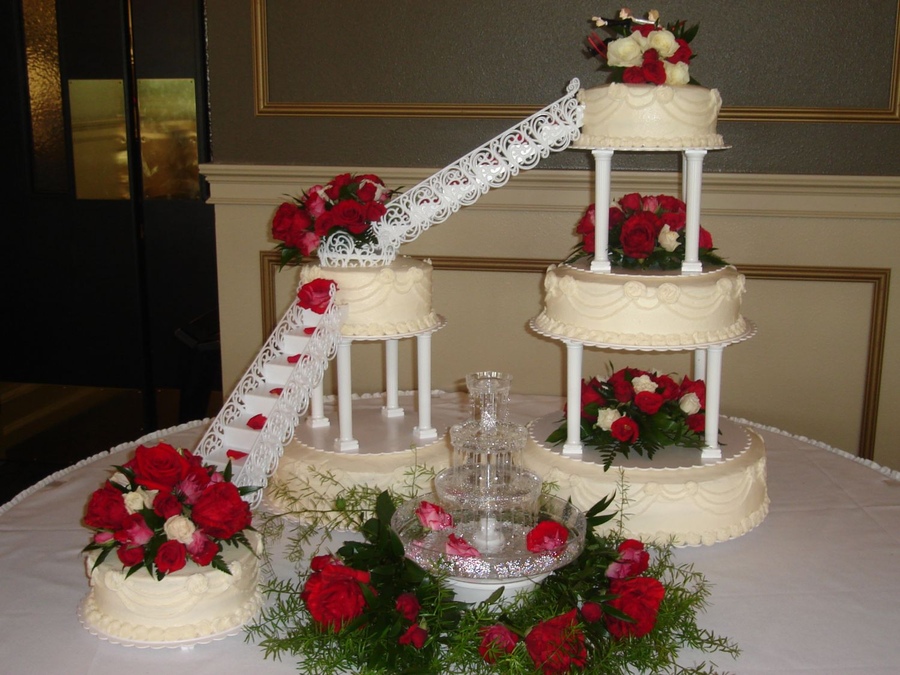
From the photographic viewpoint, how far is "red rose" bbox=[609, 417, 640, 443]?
258 cm

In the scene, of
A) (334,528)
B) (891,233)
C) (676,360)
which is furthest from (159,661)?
(891,233)

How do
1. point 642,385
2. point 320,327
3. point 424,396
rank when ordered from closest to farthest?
point 320,327 → point 642,385 → point 424,396

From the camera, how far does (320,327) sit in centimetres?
258

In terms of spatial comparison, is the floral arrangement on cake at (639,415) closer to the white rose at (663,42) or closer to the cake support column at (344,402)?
the cake support column at (344,402)

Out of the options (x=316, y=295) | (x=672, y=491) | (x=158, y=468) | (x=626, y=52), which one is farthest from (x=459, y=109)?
(x=158, y=468)

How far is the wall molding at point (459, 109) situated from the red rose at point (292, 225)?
1335 millimetres

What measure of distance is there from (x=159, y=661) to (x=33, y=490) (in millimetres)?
1160

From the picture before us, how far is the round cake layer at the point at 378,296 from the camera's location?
262 cm

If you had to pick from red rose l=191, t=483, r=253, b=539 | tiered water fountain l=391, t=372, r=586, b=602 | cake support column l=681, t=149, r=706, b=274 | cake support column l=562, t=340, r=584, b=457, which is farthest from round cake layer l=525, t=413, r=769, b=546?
red rose l=191, t=483, r=253, b=539

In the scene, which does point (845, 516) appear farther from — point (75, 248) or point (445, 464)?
point (75, 248)

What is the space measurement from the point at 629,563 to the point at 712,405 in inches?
30.0

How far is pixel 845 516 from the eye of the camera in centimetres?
266

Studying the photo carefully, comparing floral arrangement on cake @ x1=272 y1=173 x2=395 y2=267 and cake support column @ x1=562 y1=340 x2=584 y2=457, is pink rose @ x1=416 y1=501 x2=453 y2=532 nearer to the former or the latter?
cake support column @ x1=562 y1=340 x2=584 y2=457

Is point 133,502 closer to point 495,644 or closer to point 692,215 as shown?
point 495,644
